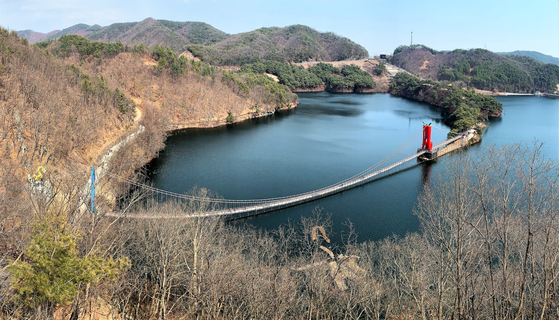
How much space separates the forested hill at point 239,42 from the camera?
116 m

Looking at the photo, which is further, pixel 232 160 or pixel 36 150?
pixel 232 160

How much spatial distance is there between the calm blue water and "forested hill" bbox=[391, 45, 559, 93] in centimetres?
3607

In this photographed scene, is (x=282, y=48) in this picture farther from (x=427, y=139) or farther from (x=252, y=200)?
(x=252, y=200)

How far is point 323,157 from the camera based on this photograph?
4212 cm

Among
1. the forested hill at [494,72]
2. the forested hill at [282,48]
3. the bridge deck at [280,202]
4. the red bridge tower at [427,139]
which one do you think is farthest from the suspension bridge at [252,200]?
the forested hill at [494,72]

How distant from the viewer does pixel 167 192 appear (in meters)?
29.0

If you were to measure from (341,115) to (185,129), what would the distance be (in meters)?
32.7

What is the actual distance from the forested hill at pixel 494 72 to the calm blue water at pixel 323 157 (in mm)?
36073

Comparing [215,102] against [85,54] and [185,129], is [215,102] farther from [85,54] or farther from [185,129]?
[85,54]

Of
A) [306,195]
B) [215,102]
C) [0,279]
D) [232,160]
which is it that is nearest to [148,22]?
[215,102]

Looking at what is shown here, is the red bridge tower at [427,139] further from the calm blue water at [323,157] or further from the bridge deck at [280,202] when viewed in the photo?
the bridge deck at [280,202]

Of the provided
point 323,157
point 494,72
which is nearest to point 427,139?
point 323,157

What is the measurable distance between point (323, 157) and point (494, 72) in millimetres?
97736

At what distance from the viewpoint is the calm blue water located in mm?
28453
